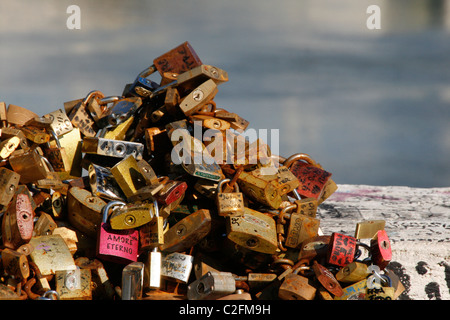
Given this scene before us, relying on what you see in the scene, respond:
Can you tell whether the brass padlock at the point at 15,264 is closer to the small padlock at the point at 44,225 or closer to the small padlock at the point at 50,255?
the small padlock at the point at 50,255

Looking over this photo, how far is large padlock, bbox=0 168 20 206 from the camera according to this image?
3205mm

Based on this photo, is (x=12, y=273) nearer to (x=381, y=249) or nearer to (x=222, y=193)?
(x=222, y=193)

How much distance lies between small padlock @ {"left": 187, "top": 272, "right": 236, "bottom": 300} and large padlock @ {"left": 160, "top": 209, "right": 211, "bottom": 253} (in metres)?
0.39

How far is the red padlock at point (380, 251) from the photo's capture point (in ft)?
10.2

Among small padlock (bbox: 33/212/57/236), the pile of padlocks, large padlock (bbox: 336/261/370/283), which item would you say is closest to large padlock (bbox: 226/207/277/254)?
the pile of padlocks

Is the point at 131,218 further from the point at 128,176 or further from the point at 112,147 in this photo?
the point at 112,147

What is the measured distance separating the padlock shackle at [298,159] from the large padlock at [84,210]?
1330 mm

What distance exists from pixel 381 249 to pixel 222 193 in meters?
0.91

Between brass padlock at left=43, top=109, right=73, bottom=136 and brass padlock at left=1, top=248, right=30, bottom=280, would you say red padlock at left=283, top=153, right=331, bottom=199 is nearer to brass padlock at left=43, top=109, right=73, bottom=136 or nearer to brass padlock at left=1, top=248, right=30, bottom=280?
brass padlock at left=43, top=109, right=73, bottom=136

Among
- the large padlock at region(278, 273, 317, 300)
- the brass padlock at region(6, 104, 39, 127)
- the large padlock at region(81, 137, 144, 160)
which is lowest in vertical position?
the large padlock at region(278, 273, 317, 300)

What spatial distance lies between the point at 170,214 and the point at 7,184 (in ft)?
3.07

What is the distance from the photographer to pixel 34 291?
281 centimetres

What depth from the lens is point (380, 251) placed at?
3.10m

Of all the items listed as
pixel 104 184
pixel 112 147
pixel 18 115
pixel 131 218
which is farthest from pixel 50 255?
pixel 18 115
